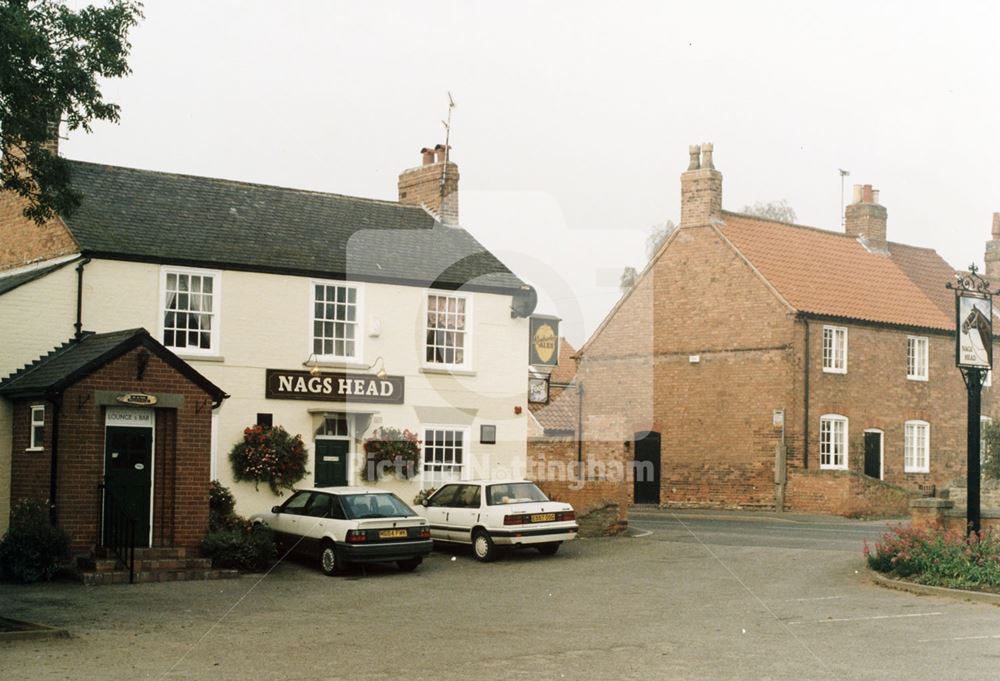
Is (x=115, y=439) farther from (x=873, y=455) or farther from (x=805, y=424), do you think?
(x=873, y=455)

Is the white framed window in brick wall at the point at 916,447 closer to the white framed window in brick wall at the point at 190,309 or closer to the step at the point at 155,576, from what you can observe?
the white framed window in brick wall at the point at 190,309

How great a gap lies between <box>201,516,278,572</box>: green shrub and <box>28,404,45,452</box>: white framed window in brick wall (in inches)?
131

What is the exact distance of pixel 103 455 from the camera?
20500 mm

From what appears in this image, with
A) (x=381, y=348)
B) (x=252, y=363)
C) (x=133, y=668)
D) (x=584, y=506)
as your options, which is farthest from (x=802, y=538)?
(x=133, y=668)

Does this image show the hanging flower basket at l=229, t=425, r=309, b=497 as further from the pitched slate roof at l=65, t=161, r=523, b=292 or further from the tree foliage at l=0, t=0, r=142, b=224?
the tree foliage at l=0, t=0, r=142, b=224

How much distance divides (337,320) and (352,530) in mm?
6773

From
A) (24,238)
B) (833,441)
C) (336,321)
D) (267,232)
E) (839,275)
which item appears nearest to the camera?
(24,238)

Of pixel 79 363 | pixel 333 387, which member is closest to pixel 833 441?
pixel 333 387

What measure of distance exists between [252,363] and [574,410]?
20970 mm

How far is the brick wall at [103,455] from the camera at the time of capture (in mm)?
20141

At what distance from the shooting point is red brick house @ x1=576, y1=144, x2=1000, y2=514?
36938mm

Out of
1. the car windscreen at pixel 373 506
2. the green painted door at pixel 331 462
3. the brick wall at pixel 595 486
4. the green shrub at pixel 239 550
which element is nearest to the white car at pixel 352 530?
the car windscreen at pixel 373 506

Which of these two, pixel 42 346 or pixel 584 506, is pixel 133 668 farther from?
pixel 584 506

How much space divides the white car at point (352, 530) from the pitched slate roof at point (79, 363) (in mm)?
2684
